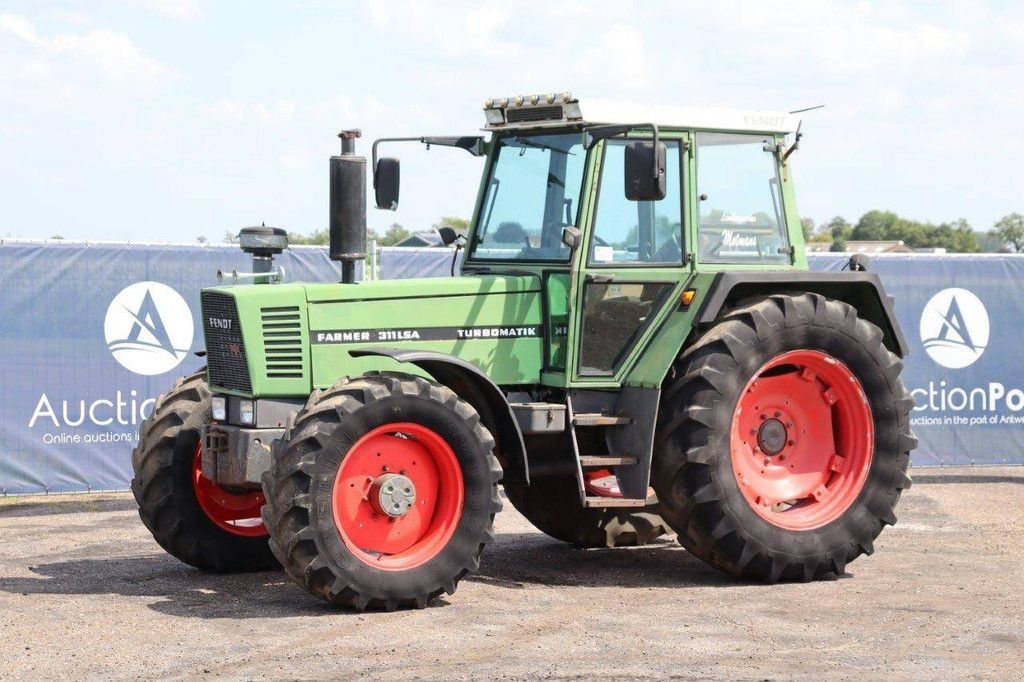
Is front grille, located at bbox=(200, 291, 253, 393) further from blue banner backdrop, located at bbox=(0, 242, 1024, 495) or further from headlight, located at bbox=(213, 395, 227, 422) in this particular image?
blue banner backdrop, located at bbox=(0, 242, 1024, 495)

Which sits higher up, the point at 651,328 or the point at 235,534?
the point at 651,328

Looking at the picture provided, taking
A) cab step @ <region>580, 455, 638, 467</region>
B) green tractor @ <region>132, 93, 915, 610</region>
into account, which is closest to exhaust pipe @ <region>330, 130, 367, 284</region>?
green tractor @ <region>132, 93, 915, 610</region>

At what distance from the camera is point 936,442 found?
15.8m

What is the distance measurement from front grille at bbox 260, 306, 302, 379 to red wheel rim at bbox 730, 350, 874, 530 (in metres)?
2.66

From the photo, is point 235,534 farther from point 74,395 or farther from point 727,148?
point 74,395

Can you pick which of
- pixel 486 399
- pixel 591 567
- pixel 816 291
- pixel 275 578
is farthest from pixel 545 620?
pixel 816 291

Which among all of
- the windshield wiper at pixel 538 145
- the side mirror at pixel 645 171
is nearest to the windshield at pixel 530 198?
the windshield wiper at pixel 538 145

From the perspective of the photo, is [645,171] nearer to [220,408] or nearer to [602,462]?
[602,462]

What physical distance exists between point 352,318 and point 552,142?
1.71 meters

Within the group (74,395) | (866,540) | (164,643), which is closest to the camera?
(164,643)

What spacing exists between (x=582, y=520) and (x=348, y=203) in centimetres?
294

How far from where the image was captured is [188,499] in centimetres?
943

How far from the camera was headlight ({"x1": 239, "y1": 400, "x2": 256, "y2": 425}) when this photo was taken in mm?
8602

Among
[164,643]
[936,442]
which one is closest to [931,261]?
[936,442]
